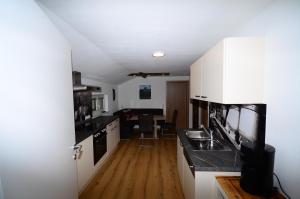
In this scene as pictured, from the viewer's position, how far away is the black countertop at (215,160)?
4.61ft

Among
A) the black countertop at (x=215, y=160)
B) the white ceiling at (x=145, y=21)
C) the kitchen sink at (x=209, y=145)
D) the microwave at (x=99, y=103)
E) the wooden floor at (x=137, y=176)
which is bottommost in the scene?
the wooden floor at (x=137, y=176)

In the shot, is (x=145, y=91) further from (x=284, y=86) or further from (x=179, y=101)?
(x=284, y=86)

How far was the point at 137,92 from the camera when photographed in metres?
6.38

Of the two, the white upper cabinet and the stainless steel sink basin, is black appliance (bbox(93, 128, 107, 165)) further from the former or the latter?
the white upper cabinet

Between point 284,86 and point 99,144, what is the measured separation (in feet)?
9.70

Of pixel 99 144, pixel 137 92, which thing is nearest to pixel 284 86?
pixel 99 144

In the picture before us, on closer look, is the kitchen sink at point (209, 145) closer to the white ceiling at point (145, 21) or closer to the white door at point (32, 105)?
the white ceiling at point (145, 21)

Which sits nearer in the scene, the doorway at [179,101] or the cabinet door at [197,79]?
the cabinet door at [197,79]

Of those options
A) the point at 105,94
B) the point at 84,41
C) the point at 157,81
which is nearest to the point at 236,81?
the point at 84,41

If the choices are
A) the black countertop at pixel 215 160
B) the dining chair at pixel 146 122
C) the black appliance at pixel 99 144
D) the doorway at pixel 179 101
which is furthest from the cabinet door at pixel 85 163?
the doorway at pixel 179 101

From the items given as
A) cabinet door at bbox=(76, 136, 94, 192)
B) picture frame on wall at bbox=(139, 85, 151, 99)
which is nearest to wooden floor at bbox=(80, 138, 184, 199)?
cabinet door at bbox=(76, 136, 94, 192)

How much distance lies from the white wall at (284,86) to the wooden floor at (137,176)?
66.0 inches

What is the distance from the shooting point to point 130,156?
12.6ft

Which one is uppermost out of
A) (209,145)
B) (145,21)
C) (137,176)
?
(145,21)
